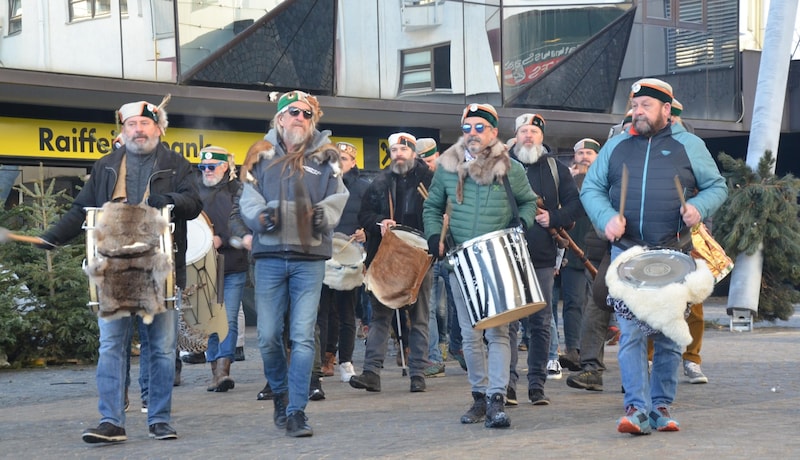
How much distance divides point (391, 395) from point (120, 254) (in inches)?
129

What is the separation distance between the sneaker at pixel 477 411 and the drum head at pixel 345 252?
10.5 feet

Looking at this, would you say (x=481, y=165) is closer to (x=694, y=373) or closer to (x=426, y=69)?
(x=694, y=373)

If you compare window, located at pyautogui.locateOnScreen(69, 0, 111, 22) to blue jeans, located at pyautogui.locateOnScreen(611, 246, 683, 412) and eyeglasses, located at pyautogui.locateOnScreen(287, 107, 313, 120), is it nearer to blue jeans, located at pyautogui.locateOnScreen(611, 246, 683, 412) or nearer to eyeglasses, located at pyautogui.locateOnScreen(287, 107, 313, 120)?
eyeglasses, located at pyautogui.locateOnScreen(287, 107, 313, 120)

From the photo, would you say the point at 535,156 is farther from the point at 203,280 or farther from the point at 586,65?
the point at 586,65

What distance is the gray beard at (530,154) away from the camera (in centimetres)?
972

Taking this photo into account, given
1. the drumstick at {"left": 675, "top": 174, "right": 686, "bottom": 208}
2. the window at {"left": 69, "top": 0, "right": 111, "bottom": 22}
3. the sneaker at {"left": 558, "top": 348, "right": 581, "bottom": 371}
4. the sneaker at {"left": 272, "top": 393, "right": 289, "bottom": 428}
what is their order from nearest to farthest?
1. the drumstick at {"left": 675, "top": 174, "right": 686, "bottom": 208}
2. the sneaker at {"left": 272, "top": 393, "right": 289, "bottom": 428}
3. the sneaker at {"left": 558, "top": 348, "right": 581, "bottom": 371}
4. the window at {"left": 69, "top": 0, "right": 111, "bottom": 22}

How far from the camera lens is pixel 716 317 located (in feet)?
65.7

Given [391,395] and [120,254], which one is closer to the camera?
[120,254]

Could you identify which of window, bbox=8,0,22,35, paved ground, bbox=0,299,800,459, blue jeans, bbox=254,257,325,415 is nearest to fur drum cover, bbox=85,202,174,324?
blue jeans, bbox=254,257,325,415

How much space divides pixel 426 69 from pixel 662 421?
15.2m

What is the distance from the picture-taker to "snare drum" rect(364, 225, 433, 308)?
10359 millimetres

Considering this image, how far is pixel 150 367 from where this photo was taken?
305 inches

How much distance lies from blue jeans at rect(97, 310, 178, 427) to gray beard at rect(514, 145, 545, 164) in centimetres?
312

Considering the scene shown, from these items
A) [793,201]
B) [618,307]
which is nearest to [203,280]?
[618,307]
